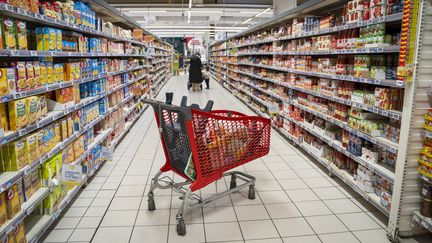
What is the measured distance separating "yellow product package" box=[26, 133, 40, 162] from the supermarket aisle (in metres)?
0.76

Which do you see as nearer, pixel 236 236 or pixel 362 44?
pixel 236 236

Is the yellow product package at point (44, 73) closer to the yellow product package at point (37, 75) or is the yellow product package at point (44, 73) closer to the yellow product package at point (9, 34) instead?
the yellow product package at point (37, 75)

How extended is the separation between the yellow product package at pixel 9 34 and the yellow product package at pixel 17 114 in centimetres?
40

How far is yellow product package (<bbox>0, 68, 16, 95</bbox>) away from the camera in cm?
213

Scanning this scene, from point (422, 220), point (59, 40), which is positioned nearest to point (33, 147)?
point (59, 40)

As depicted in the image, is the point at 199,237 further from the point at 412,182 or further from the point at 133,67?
the point at 133,67

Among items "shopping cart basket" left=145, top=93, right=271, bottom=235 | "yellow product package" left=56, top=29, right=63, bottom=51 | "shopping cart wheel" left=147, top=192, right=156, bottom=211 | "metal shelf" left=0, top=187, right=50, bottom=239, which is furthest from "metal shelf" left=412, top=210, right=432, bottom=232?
"yellow product package" left=56, top=29, right=63, bottom=51

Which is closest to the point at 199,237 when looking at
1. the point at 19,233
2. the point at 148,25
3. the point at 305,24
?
the point at 19,233

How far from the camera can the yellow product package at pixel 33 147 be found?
2482 millimetres

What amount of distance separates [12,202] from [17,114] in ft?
2.10

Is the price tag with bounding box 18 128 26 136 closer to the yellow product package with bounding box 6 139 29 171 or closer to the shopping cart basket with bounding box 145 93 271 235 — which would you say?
the yellow product package with bounding box 6 139 29 171

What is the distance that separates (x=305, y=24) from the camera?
5.00 m

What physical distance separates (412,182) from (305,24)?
10.4 feet

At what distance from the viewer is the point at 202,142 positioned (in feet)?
9.27
